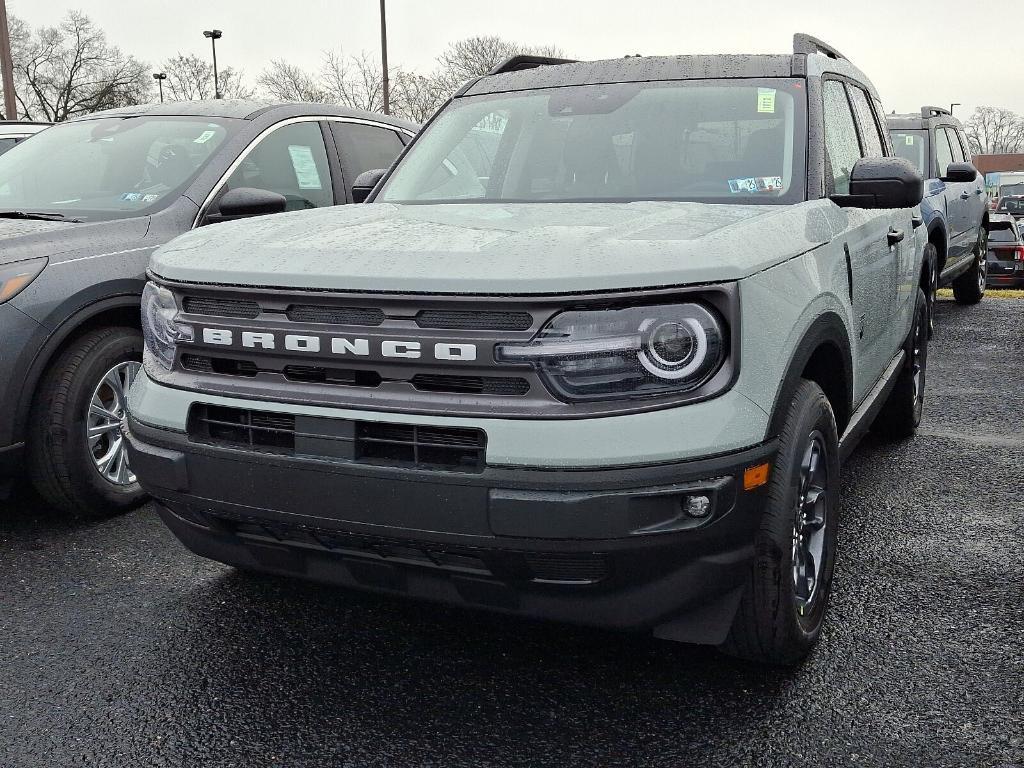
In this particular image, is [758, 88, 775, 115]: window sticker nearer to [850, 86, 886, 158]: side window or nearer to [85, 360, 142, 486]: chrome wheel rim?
[850, 86, 886, 158]: side window

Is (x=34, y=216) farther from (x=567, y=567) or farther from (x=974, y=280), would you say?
(x=974, y=280)

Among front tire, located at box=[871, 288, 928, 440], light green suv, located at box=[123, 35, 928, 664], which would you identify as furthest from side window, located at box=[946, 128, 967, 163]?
light green suv, located at box=[123, 35, 928, 664]

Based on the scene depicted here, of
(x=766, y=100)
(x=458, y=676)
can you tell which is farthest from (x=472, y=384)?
(x=766, y=100)

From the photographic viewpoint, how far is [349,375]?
8.32 feet

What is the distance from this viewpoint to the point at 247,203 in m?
4.59

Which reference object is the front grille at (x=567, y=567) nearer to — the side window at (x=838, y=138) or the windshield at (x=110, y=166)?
the side window at (x=838, y=138)

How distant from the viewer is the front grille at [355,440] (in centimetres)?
241

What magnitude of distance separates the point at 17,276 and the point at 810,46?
3.26 meters

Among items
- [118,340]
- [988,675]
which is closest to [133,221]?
[118,340]

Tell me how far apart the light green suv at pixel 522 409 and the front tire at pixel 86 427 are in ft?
4.30

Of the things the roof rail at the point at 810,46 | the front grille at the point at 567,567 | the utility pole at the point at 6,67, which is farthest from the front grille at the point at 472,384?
the utility pole at the point at 6,67

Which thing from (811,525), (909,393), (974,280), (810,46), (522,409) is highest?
(810,46)

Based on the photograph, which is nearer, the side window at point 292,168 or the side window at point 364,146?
the side window at point 292,168

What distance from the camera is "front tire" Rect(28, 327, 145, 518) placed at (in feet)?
13.4
